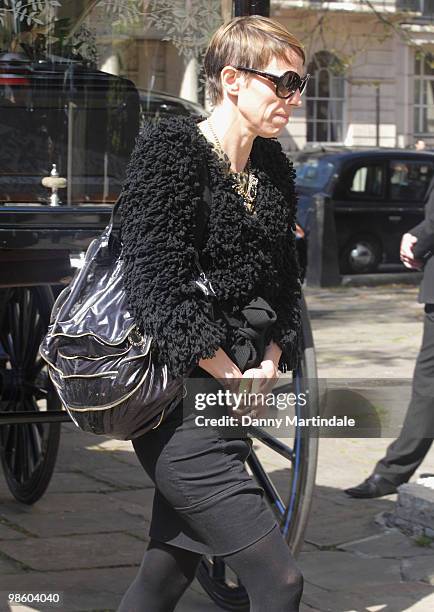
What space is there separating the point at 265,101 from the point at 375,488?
280 centimetres

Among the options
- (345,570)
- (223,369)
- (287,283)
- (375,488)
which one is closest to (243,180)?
(287,283)

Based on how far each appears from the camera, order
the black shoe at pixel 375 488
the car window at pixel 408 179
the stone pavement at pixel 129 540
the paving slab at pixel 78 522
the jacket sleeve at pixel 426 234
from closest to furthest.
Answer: the stone pavement at pixel 129 540 → the paving slab at pixel 78 522 → the jacket sleeve at pixel 426 234 → the black shoe at pixel 375 488 → the car window at pixel 408 179

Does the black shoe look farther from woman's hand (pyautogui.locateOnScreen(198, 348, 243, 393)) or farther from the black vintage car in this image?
the black vintage car

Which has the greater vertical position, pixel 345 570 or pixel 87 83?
pixel 87 83

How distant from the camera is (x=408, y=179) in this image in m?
16.2

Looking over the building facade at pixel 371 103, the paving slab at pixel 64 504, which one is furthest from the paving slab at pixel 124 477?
the building facade at pixel 371 103

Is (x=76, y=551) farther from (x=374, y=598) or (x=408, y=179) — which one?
(x=408, y=179)

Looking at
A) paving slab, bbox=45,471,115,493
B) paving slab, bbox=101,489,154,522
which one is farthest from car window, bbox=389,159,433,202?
paving slab, bbox=101,489,154,522

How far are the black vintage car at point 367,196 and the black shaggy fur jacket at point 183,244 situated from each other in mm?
12373

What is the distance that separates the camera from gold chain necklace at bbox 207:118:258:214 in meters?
2.93

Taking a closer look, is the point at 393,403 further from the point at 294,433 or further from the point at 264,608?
the point at 264,608

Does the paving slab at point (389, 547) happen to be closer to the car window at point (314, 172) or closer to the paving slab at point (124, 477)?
the paving slab at point (124, 477)

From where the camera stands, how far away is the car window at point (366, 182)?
15.7 meters

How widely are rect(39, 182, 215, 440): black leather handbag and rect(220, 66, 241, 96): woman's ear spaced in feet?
1.34
